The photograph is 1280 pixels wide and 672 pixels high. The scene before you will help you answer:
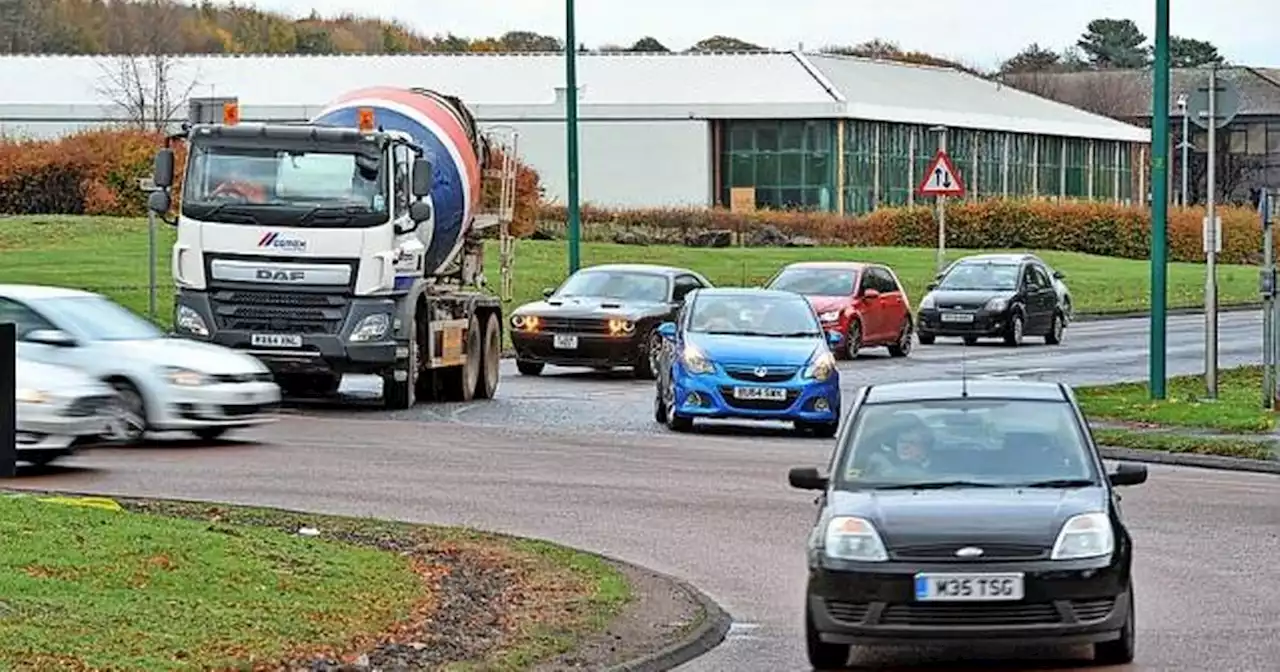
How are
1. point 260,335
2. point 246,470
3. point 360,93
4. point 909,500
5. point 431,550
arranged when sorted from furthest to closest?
point 360,93
point 260,335
point 246,470
point 431,550
point 909,500

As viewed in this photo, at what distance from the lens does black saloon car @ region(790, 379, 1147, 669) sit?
10781mm

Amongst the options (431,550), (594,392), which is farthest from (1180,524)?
(594,392)

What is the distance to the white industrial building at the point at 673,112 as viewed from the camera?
81.5 meters

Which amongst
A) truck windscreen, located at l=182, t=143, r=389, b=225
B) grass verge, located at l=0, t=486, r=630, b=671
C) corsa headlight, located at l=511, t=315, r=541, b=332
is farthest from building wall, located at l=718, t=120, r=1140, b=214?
grass verge, located at l=0, t=486, r=630, b=671

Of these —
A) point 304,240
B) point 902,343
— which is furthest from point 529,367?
point 304,240

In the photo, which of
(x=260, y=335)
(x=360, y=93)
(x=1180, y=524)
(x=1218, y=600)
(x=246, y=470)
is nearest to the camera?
(x=1218, y=600)

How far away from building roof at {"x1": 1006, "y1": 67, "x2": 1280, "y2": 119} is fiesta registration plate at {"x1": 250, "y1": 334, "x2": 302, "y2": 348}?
115335mm

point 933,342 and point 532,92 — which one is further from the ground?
point 532,92

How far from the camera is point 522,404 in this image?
28797 mm

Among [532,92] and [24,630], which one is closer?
[24,630]

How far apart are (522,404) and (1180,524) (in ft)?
40.9

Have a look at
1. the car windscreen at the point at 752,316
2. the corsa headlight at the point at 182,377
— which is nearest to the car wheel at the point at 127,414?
the corsa headlight at the point at 182,377

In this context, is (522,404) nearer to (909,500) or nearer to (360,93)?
(360,93)

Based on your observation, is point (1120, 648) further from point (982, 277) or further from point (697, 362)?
point (982, 277)
